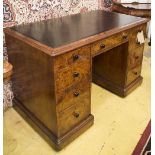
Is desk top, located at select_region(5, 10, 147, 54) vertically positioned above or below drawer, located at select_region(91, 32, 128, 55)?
above

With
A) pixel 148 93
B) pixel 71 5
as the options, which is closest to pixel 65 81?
pixel 71 5

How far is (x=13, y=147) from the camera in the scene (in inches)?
61.7

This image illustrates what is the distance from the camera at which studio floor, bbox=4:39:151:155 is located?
155cm

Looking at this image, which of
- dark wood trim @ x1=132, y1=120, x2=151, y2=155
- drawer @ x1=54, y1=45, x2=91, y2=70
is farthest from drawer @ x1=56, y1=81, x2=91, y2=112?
dark wood trim @ x1=132, y1=120, x2=151, y2=155

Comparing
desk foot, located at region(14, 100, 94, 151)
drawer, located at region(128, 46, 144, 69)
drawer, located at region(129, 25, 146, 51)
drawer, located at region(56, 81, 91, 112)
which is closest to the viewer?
drawer, located at region(56, 81, 91, 112)

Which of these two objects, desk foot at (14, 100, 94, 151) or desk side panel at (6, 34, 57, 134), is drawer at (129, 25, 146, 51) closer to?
desk foot at (14, 100, 94, 151)

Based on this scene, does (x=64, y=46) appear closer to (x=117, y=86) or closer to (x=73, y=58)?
(x=73, y=58)

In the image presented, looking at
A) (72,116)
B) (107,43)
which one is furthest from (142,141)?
(107,43)

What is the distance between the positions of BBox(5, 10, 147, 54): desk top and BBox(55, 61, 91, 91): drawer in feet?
0.49

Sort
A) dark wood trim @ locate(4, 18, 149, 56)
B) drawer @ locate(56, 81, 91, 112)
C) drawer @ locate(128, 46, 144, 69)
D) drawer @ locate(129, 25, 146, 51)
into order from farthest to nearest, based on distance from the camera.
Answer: drawer @ locate(128, 46, 144, 69) < drawer @ locate(129, 25, 146, 51) < drawer @ locate(56, 81, 91, 112) < dark wood trim @ locate(4, 18, 149, 56)

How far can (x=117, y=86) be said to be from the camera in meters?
2.15

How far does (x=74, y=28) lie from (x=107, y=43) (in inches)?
11.1

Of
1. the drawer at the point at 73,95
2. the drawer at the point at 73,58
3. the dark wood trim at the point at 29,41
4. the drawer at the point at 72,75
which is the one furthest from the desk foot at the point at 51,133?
the dark wood trim at the point at 29,41
